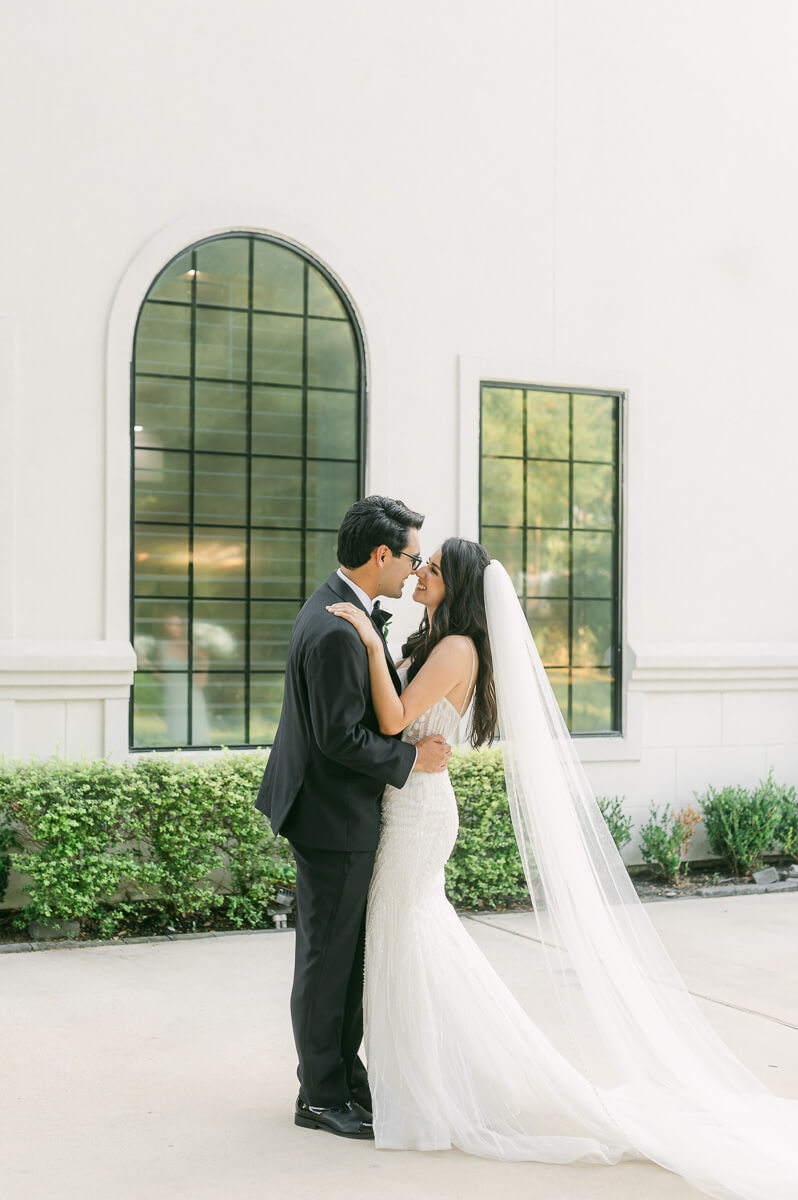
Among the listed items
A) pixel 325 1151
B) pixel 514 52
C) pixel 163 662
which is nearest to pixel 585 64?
pixel 514 52

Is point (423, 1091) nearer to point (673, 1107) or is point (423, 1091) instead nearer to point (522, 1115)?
point (522, 1115)

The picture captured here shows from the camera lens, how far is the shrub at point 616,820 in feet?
26.5

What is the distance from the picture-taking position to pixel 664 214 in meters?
8.73

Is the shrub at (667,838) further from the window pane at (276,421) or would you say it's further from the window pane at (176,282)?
the window pane at (176,282)

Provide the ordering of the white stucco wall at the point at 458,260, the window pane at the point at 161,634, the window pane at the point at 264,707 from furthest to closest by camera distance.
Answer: the window pane at the point at 264,707 → the window pane at the point at 161,634 → the white stucco wall at the point at 458,260

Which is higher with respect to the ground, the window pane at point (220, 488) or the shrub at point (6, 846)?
the window pane at point (220, 488)

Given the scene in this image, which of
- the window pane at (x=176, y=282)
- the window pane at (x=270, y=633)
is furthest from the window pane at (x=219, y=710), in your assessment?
the window pane at (x=176, y=282)

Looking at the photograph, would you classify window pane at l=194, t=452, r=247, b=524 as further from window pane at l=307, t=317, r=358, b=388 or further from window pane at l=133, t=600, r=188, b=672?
window pane at l=307, t=317, r=358, b=388

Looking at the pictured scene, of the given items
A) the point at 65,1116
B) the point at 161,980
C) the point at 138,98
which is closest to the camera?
the point at 65,1116

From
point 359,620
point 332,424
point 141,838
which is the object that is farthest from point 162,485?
point 359,620

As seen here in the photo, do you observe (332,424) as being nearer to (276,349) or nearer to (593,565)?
(276,349)

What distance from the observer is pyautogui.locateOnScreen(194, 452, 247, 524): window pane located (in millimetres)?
7465

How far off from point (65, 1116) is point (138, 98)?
19.0 feet

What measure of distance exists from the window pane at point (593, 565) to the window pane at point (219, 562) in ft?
8.23
